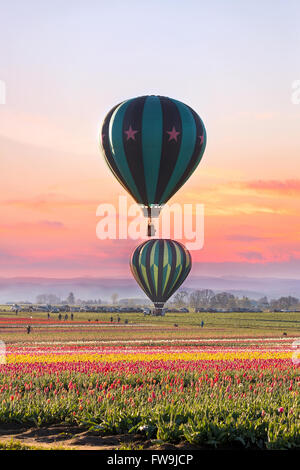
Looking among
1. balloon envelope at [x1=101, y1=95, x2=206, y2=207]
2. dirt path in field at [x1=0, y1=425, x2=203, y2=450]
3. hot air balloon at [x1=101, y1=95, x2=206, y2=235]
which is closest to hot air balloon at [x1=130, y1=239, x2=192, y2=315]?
hot air balloon at [x1=101, y1=95, x2=206, y2=235]

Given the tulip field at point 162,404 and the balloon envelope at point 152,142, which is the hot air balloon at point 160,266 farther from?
the tulip field at point 162,404

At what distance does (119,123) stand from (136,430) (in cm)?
5896

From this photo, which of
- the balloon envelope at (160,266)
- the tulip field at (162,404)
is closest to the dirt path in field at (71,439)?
the tulip field at (162,404)

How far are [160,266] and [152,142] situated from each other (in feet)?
89.5

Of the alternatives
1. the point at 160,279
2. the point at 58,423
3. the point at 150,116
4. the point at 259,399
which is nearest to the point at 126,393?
the point at 58,423

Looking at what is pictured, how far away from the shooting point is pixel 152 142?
72.6 meters

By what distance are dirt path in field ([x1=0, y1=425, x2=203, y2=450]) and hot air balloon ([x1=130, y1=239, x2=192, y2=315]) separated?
254 feet

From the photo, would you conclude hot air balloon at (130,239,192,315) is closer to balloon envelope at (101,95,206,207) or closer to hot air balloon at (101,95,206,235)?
hot air balloon at (101,95,206,235)

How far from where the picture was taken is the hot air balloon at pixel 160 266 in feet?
314

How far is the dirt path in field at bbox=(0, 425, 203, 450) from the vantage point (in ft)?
52.2

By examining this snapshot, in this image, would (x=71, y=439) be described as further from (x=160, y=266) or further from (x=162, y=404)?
(x=160, y=266)

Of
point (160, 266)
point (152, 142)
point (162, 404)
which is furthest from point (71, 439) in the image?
point (160, 266)

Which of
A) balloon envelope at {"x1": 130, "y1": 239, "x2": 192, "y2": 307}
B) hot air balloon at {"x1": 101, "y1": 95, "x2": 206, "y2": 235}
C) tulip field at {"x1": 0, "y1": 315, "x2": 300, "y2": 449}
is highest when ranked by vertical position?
hot air balloon at {"x1": 101, "y1": 95, "x2": 206, "y2": 235}
